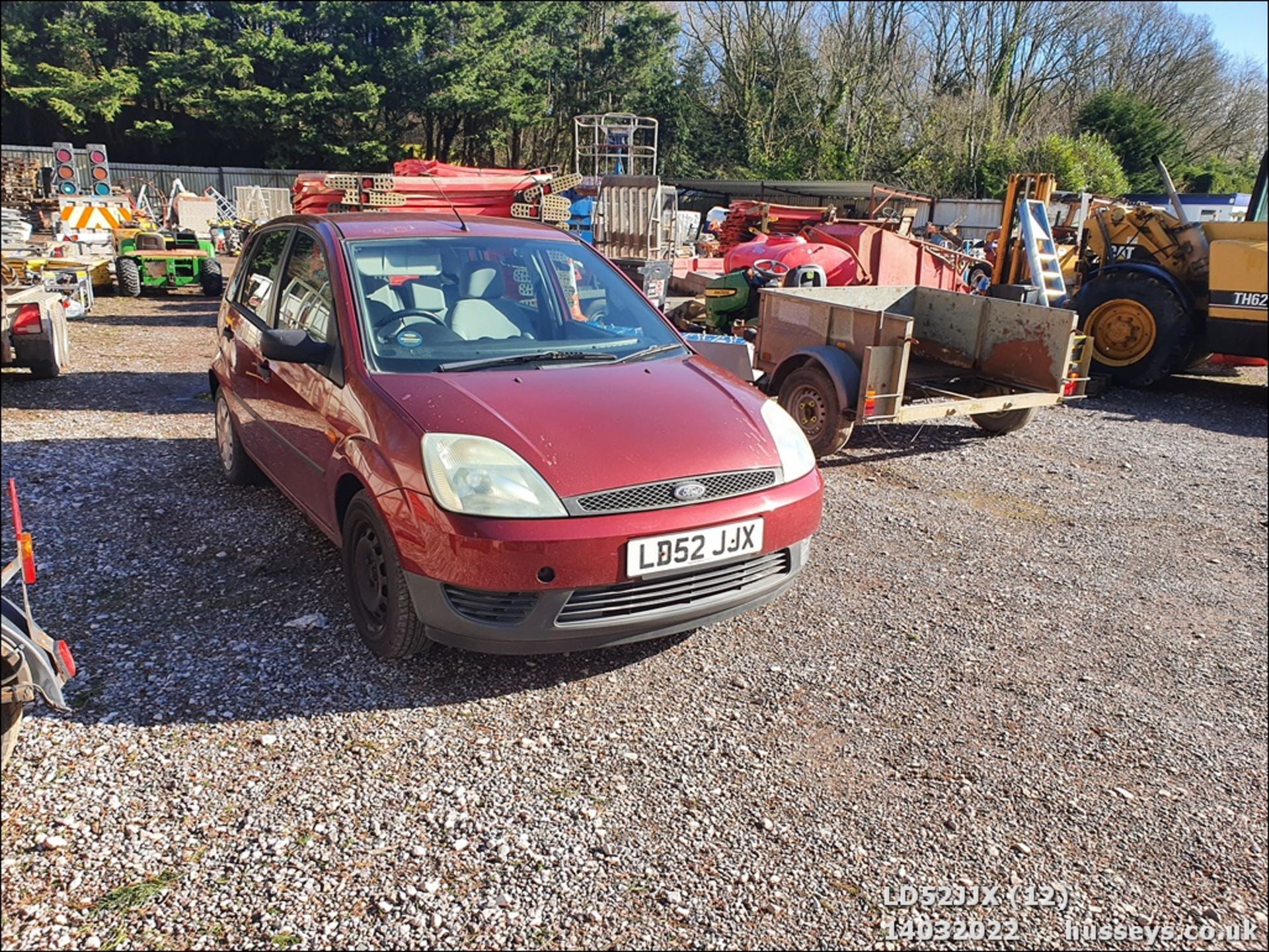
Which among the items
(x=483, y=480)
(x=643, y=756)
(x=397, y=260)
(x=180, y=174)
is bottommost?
(x=643, y=756)

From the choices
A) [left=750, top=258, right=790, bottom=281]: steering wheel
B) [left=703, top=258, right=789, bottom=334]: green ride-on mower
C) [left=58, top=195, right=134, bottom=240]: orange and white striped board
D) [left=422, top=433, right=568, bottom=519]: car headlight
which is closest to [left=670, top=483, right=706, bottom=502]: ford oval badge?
[left=422, top=433, right=568, bottom=519]: car headlight

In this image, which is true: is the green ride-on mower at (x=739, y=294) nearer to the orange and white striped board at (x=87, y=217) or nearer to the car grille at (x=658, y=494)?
the car grille at (x=658, y=494)

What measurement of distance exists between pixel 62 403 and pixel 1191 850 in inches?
326

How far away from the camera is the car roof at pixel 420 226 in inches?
163

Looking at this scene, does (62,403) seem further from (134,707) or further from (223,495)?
(134,707)

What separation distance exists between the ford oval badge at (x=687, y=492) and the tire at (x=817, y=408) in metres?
3.23

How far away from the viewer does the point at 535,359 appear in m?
3.69

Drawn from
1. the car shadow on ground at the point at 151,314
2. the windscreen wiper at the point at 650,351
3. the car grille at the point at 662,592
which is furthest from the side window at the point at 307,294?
the car shadow on ground at the point at 151,314

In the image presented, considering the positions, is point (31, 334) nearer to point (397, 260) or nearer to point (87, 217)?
point (397, 260)

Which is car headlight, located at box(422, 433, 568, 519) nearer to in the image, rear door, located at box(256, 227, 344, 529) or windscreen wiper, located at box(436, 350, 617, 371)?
windscreen wiper, located at box(436, 350, 617, 371)

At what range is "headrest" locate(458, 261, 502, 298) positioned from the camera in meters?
3.98

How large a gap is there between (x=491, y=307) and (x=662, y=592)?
5.27 feet

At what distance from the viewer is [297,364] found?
3977 mm

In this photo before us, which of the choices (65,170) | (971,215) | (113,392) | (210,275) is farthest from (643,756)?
(971,215)
